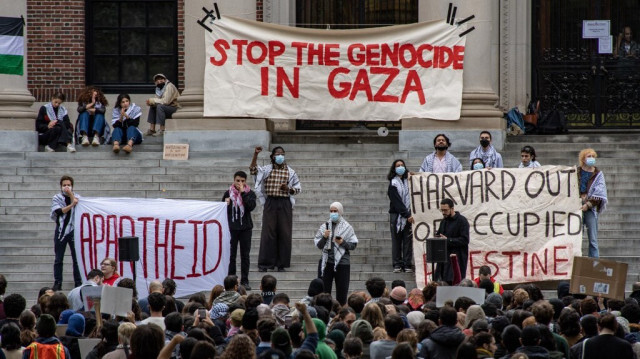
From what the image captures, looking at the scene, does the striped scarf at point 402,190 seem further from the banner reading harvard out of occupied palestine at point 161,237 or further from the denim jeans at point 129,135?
the denim jeans at point 129,135

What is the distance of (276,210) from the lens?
60.1 feet

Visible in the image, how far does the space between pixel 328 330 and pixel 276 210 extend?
6.97 m

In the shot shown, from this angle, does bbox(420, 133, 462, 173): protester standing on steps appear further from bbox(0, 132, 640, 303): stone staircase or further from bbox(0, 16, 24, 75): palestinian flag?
bbox(0, 16, 24, 75): palestinian flag

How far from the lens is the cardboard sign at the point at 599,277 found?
41.9 ft

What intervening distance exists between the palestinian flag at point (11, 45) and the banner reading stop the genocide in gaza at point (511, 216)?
7.62 m

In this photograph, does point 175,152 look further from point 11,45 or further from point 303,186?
point 11,45

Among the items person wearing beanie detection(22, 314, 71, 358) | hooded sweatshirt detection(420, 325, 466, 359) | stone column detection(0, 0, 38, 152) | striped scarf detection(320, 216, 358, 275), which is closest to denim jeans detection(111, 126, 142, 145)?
stone column detection(0, 0, 38, 152)

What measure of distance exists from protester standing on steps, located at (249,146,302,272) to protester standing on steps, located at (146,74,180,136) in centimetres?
569

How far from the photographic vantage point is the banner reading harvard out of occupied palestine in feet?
57.8

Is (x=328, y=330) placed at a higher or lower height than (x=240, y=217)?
lower

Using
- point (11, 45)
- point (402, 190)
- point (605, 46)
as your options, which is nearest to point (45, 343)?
point (402, 190)

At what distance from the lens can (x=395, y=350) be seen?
9.06m

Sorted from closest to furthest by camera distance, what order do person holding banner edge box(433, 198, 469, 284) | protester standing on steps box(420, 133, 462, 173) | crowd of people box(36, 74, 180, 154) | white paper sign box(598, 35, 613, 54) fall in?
person holding banner edge box(433, 198, 469, 284) < protester standing on steps box(420, 133, 462, 173) < crowd of people box(36, 74, 180, 154) < white paper sign box(598, 35, 613, 54)

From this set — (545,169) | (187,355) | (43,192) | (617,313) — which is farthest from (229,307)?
(43,192)
